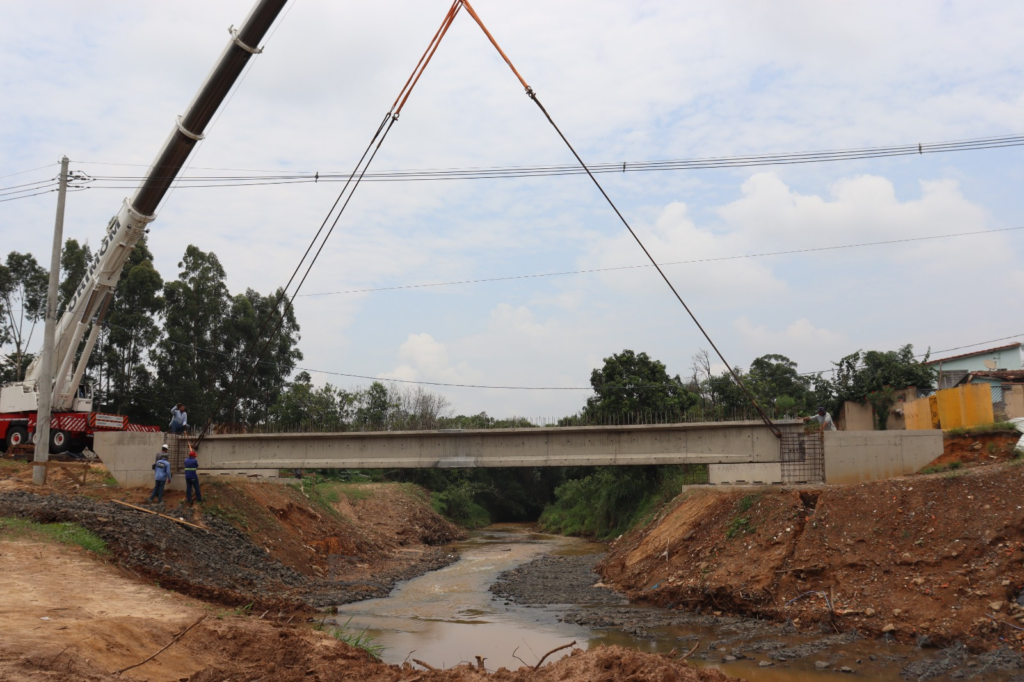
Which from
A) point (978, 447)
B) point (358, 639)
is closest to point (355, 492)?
point (358, 639)

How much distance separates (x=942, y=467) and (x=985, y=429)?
224 cm

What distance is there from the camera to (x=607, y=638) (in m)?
17.6

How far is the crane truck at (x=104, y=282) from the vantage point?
2059cm

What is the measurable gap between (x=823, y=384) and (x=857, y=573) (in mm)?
29184

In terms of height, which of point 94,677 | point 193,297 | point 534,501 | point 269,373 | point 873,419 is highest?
point 193,297

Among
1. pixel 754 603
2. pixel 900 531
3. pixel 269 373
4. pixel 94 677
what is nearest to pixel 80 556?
pixel 94 677

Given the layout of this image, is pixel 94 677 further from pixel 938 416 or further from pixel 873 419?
pixel 873 419

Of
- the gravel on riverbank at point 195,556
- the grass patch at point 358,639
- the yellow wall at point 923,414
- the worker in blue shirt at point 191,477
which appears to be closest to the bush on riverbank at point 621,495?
the yellow wall at point 923,414

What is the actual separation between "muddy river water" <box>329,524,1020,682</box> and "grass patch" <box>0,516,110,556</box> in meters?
6.14

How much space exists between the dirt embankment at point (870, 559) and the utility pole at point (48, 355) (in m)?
18.9

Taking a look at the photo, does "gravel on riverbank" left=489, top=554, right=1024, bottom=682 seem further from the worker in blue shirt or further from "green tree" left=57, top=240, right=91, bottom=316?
"green tree" left=57, top=240, right=91, bottom=316

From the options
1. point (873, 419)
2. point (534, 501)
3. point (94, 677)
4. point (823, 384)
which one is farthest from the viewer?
point (534, 501)

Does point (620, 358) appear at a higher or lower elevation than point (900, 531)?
higher

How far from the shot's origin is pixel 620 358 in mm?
47250
